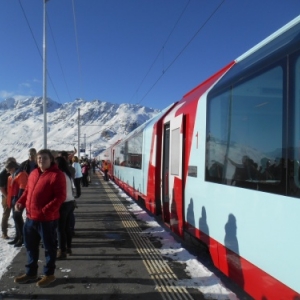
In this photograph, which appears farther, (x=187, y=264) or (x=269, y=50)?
(x=187, y=264)

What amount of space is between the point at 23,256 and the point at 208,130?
3.75 metres

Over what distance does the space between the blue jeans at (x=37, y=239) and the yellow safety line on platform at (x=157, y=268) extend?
4.72ft

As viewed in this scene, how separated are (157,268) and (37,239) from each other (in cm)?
184

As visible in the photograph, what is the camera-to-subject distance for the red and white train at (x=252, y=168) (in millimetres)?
2912

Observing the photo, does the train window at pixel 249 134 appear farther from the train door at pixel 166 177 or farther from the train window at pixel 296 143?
the train door at pixel 166 177

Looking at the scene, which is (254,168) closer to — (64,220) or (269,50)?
(269,50)

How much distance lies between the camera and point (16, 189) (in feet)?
21.2

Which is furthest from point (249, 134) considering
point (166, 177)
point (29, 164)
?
point (29, 164)

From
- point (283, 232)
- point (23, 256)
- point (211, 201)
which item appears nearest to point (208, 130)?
point (211, 201)

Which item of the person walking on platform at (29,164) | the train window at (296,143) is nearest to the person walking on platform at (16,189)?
the person walking on platform at (29,164)

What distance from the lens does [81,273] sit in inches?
198

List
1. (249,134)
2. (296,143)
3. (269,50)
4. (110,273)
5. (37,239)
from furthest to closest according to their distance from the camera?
(110,273) < (37,239) < (249,134) < (269,50) < (296,143)

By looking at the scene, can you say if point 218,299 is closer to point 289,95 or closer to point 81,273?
point 81,273

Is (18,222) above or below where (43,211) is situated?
below
